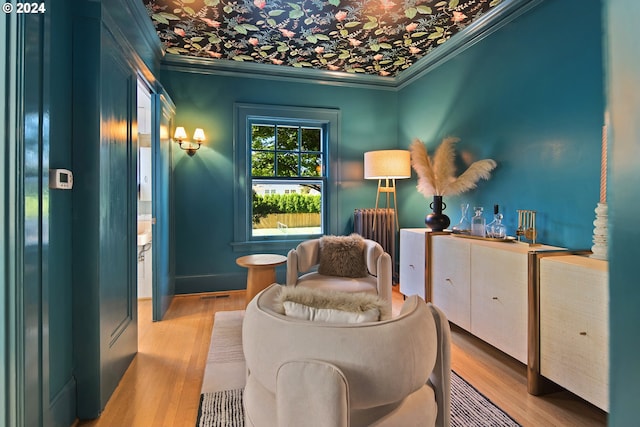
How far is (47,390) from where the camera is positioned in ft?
4.46

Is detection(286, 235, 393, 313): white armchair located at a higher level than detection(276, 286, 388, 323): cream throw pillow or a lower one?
lower

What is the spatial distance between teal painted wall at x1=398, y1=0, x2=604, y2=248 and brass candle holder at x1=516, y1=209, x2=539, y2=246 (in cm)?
6

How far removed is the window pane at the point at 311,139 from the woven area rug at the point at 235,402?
269 cm

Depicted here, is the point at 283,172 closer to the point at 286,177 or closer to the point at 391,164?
the point at 286,177

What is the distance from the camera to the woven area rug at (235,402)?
1627 millimetres

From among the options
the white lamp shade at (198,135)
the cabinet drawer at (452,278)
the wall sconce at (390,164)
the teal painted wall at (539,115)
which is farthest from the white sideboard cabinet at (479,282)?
the white lamp shade at (198,135)

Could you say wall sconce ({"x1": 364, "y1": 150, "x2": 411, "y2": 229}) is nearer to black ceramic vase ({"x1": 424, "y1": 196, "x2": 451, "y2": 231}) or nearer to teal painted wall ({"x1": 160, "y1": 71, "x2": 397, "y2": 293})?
black ceramic vase ({"x1": 424, "y1": 196, "x2": 451, "y2": 231})

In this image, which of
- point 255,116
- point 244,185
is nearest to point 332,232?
point 244,185

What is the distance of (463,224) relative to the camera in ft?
9.68

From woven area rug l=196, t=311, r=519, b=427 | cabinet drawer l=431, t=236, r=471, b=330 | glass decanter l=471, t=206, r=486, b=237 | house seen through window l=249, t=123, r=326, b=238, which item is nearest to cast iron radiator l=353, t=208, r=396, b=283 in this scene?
house seen through window l=249, t=123, r=326, b=238

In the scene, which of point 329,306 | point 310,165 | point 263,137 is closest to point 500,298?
point 329,306

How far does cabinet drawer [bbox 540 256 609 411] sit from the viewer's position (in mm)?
1538

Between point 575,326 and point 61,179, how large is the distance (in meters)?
2.65

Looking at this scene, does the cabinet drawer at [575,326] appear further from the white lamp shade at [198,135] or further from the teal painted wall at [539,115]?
the white lamp shade at [198,135]
